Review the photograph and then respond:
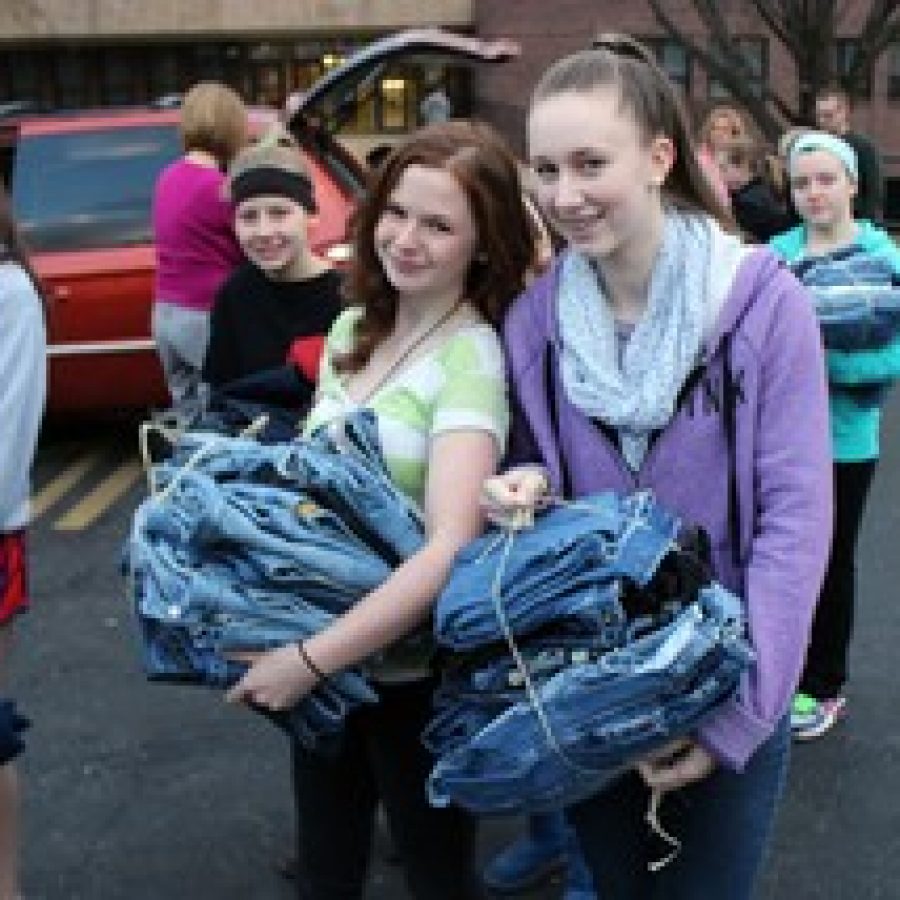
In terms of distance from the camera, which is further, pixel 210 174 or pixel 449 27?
pixel 449 27

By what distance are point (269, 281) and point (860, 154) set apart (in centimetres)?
495

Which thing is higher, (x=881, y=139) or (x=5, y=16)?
(x=5, y=16)

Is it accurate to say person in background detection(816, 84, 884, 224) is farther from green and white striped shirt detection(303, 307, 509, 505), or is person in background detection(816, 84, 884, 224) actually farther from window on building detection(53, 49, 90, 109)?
window on building detection(53, 49, 90, 109)

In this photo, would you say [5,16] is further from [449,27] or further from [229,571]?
[229,571]

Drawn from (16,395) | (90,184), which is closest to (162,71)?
(90,184)

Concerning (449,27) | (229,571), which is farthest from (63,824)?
(449,27)

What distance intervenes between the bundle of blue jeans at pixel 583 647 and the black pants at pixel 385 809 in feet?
1.51

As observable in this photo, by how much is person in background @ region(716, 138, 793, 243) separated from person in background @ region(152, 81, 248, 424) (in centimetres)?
197

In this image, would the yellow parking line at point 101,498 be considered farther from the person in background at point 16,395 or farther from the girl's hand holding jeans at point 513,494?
the girl's hand holding jeans at point 513,494

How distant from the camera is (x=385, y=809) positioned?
8.47 feet

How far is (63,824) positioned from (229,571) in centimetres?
207

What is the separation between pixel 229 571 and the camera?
7.10ft

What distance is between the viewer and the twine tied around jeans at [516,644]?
6.23 ft

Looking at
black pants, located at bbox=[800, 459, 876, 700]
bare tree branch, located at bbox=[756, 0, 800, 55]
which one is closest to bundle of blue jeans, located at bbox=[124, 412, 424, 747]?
black pants, located at bbox=[800, 459, 876, 700]
